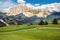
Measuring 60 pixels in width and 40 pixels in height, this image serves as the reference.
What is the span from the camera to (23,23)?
15.6ft

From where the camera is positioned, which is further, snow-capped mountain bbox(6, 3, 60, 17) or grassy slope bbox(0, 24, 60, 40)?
snow-capped mountain bbox(6, 3, 60, 17)

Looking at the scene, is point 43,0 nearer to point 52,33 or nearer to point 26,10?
point 26,10

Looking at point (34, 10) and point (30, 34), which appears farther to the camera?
point (34, 10)

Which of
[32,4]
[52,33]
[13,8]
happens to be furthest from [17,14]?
[52,33]

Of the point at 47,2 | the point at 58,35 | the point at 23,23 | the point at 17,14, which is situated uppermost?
the point at 47,2

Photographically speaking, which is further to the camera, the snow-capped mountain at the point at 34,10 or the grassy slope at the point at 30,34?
the snow-capped mountain at the point at 34,10

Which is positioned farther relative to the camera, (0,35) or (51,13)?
(51,13)

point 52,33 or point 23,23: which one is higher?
point 23,23

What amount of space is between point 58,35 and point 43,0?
3.88ft

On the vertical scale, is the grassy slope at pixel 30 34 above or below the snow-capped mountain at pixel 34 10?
below

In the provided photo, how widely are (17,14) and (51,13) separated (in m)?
1.06

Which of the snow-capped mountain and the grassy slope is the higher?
the snow-capped mountain

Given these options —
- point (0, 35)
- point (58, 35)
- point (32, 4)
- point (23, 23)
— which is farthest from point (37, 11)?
point (0, 35)

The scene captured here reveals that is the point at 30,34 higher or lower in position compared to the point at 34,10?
lower
